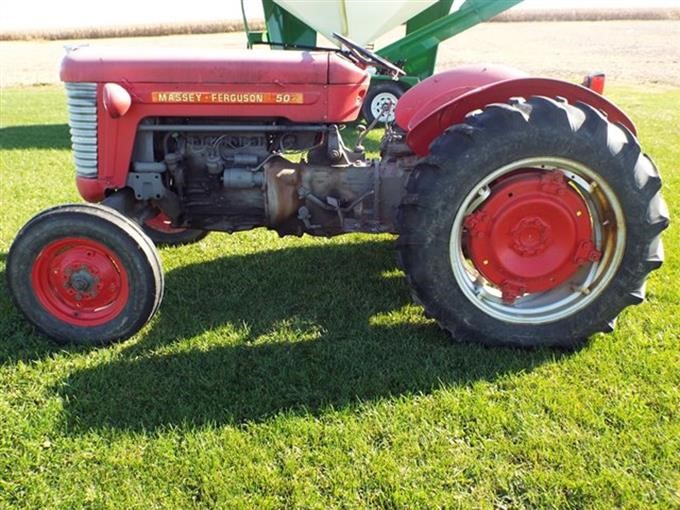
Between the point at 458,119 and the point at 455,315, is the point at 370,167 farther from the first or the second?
the point at 455,315

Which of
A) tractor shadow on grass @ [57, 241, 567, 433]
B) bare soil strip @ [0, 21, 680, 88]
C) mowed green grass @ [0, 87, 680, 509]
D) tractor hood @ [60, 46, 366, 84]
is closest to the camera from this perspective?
mowed green grass @ [0, 87, 680, 509]

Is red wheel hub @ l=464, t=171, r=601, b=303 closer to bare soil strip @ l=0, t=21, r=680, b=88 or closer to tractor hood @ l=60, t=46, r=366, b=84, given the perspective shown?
tractor hood @ l=60, t=46, r=366, b=84

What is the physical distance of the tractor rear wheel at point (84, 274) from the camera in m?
2.88

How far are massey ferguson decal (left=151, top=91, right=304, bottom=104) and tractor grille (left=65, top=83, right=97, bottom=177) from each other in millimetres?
327

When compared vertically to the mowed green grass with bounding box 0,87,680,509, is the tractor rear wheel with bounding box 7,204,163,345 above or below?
above

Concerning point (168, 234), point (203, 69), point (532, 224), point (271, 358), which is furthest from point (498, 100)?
point (168, 234)

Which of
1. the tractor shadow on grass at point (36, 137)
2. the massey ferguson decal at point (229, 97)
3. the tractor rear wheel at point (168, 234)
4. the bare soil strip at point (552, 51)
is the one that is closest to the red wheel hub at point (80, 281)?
the massey ferguson decal at point (229, 97)

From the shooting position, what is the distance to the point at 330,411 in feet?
8.43

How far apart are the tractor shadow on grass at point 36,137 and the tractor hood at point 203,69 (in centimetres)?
606

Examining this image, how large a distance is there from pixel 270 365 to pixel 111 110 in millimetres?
1489

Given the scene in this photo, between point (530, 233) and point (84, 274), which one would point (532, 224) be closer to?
point (530, 233)

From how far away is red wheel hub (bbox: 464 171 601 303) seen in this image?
2895 millimetres

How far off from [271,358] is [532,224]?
141cm

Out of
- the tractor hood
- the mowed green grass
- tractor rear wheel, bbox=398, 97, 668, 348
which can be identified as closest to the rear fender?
tractor rear wheel, bbox=398, 97, 668, 348
